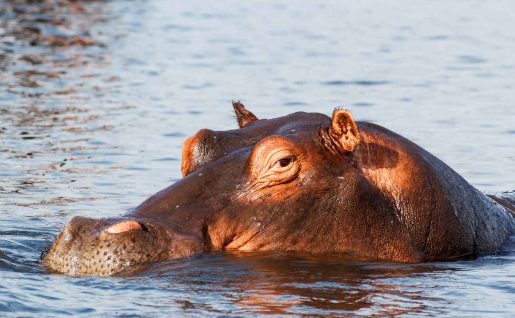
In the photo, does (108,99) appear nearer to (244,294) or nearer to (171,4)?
(244,294)

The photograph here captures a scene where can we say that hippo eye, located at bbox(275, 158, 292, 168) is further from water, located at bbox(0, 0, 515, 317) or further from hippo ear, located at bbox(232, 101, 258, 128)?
hippo ear, located at bbox(232, 101, 258, 128)

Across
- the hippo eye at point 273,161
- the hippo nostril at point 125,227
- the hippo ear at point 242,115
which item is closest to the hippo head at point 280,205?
the hippo eye at point 273,161

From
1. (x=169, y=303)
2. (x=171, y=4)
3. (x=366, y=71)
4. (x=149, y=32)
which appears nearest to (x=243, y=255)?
(x=169, y=303)

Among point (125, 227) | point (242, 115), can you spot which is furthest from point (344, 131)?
point (125, 227)

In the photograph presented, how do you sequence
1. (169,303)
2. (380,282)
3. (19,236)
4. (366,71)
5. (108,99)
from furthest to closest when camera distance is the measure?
(366,71) < (108,99) < (19,236) < (380,282) < (169,303)

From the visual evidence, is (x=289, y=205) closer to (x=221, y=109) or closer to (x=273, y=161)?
(x=273, y=161)

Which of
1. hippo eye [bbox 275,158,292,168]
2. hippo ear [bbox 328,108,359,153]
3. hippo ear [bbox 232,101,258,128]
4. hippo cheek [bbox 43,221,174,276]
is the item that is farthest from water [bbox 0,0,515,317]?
hippo ear [bbox 232,101,258,128]

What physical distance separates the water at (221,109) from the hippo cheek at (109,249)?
0.08 m

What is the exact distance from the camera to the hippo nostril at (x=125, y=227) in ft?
25.0

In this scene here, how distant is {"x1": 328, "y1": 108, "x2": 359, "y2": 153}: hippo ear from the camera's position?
26.2 ft

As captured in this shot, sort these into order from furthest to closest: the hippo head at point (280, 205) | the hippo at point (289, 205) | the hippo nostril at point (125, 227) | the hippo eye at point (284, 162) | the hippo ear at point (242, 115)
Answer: the hippo ear at point (242, 115) < the hippo eye at point (284, 162) < the hippo head at point (280, 205) < the hippo at point (289, 205) < the hippo nostril at point (125, 227)

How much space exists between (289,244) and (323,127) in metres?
0.83

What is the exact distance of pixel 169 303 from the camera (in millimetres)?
7383

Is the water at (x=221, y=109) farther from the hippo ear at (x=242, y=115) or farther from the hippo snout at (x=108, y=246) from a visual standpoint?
the hippo ear at (x=242, y=115)
